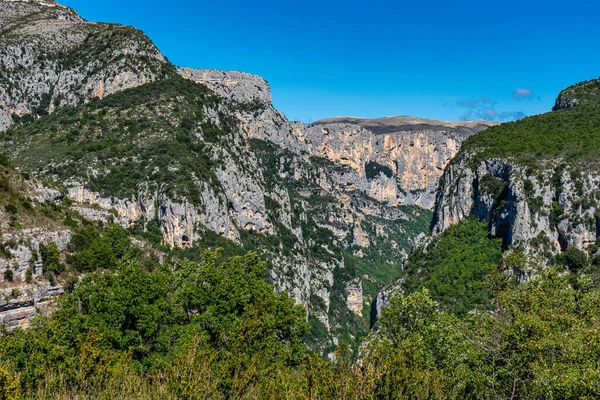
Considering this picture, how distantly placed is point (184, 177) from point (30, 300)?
1786 inches

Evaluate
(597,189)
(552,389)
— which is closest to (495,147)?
(597,189)

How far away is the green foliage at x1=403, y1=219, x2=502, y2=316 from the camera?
65438mm

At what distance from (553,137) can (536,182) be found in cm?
1524

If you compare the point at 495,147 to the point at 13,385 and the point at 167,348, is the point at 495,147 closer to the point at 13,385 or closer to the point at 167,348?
the point at 167,348

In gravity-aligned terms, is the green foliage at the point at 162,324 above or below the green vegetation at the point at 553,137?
below

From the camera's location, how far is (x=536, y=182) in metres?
70.3

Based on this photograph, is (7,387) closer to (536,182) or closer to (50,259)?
(50,259)

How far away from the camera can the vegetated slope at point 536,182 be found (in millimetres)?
65250

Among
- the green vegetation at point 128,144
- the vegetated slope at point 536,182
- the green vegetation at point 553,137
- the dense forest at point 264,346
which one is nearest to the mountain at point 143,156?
the green vegetation at point 128,144

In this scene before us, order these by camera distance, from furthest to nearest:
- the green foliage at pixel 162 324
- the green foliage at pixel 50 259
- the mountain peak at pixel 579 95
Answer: the mountain peak at pixel 579 95 < the green foliage at pixel 50 259 < the green foliage at pixel 162 324

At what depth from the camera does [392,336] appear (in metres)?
25.7

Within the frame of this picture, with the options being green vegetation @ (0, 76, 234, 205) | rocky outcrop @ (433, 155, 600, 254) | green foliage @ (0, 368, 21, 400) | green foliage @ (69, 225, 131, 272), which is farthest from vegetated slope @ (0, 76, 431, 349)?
green foliage @ (0, 368, 21, 400)

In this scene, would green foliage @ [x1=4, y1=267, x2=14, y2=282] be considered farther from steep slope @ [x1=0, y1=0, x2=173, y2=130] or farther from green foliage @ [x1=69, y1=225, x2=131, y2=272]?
steep slope @ [x1=0, y1=0, x2=173, y2=130]

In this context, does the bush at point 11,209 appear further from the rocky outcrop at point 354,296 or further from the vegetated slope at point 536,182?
the rocky outcrop at point 354,296
